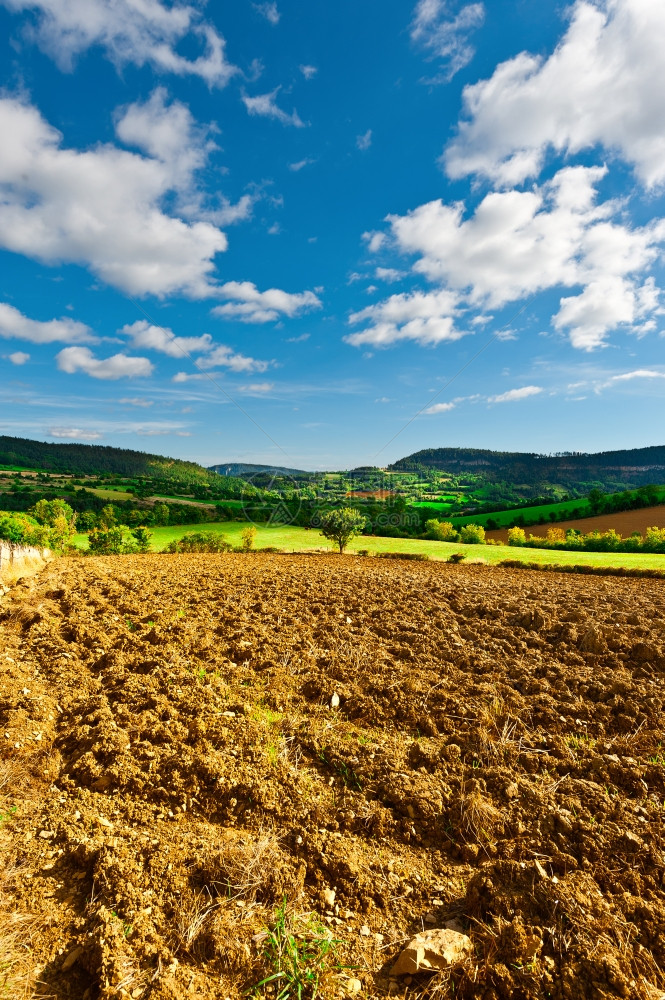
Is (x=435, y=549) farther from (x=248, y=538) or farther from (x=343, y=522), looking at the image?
(x=248, y=538)

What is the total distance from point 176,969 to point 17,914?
1.42m

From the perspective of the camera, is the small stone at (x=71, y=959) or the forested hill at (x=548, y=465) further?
the forested hill at (x=548, y=465)

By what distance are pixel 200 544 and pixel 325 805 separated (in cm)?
3125

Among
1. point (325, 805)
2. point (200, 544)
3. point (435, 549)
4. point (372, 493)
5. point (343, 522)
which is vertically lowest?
point (435, 549)

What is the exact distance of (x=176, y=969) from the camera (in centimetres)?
308

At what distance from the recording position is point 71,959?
313 centimetres

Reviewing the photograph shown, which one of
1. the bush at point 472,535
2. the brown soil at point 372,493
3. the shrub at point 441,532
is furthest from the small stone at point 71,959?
the shrub at point 441,532

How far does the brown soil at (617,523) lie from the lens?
61.0 m

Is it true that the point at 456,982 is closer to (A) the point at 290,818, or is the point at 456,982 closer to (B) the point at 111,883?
(A) the point at 290,818

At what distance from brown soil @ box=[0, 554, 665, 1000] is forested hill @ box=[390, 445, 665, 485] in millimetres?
145137

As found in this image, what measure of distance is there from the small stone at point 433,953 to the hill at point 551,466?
147623 mm

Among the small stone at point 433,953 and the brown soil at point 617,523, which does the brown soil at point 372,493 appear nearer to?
the brown soil at point 617,523

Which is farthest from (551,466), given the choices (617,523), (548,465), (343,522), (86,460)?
(86,460)

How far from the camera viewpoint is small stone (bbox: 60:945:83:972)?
3.09 metres
